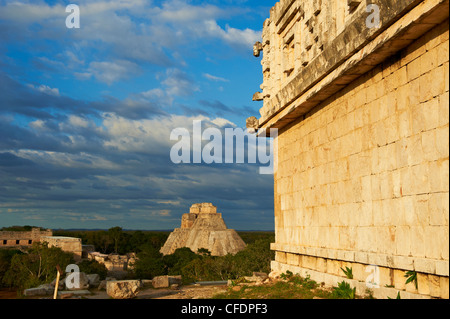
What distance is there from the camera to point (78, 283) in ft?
50.5

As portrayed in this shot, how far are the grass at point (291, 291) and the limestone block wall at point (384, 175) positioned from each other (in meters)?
0.35

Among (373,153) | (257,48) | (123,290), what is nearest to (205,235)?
(257,48)

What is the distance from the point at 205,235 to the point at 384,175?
2537 inches

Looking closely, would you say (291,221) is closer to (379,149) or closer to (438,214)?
(379,149)

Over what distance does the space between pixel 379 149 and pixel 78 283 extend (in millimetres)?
11878

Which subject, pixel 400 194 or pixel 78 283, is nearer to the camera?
pixel 400 194

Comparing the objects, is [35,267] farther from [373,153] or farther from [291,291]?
[373,153]

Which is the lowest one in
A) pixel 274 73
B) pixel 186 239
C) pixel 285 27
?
pixel 186 239

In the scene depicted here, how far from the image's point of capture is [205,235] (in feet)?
232

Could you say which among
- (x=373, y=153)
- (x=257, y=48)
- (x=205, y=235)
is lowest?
(x=205, y=235)

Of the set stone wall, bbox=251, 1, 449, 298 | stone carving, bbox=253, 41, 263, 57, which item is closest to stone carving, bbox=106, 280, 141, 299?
stone wall, bbox=251, 1, 449, 298

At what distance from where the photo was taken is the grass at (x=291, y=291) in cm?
873
